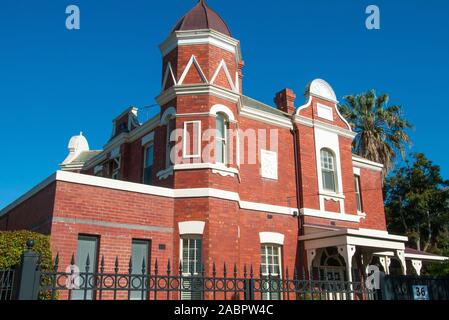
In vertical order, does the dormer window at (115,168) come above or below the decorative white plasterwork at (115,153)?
below

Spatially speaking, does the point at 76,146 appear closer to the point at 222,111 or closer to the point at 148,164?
the point at 148,164

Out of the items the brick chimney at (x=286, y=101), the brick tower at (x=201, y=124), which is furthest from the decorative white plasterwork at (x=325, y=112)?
the brick tower at (x=201, y=124)

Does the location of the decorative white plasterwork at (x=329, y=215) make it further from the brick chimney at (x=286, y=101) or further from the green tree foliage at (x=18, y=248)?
the green tree foliage at (x=18, y=248)

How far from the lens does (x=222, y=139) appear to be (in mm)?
15727

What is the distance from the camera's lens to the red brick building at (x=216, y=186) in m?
13.1

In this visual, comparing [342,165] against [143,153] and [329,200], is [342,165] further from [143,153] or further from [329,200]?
[143,153]

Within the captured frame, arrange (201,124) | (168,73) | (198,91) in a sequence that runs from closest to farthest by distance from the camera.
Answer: (201,124) → (198,91) → (168,73)

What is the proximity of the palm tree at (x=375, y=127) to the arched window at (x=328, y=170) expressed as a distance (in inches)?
488

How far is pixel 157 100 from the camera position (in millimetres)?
16453

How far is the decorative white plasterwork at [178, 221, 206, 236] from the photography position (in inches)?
544

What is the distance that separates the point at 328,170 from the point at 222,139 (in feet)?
20.9

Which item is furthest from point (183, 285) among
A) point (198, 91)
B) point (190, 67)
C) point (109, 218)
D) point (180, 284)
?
point (190, 67)
